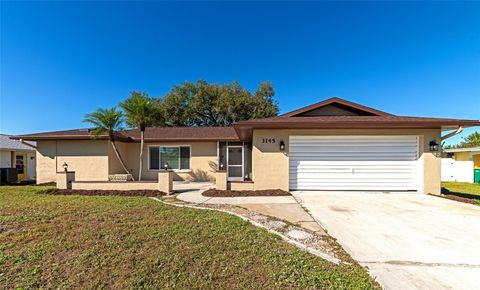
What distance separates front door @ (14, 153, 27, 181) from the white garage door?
62.3 ft

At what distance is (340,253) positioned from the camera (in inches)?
123

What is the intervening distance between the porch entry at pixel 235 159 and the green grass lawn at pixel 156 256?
771 centimetres

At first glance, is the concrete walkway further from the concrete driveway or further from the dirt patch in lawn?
the dirt patch in lawn

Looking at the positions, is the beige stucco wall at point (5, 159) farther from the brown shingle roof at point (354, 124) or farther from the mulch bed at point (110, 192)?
the brown shingle roof at point (354, 124)

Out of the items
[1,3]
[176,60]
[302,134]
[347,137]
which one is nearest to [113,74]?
[176,60]

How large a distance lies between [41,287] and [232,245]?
7.88 feet

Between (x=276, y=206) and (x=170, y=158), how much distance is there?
875 centimetres

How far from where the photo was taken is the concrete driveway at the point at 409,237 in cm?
259

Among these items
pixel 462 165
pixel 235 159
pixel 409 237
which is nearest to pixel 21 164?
pixel 235 159

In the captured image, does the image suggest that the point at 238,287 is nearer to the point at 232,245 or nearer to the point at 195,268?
the point at 195,268

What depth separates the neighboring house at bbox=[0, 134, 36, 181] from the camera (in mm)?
14023

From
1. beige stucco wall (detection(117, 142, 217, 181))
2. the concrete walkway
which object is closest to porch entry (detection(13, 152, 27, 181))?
beige stucco wall (detection(117, 142, 217, 181))

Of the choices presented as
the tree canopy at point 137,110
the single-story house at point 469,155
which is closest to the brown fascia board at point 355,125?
the tree canopy at point 137,110

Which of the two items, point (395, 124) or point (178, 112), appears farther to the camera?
point (178, 112)
